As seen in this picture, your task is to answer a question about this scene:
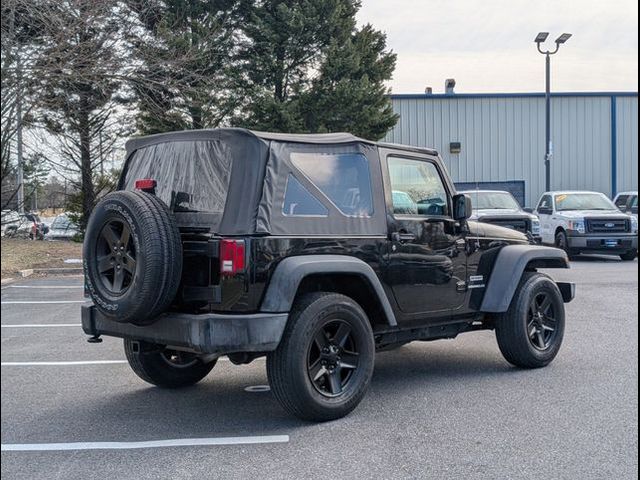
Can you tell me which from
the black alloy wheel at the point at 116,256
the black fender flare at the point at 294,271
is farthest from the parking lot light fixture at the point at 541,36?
the black alloy wheel at the point at 116,256

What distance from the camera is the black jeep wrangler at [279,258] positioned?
4.81m

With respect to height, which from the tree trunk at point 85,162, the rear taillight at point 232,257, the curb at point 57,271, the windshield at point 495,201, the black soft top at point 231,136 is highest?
the tree trunk at point 85,162

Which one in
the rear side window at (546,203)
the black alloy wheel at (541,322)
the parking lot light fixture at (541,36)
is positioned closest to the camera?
the black alloy wheel at (541,322)

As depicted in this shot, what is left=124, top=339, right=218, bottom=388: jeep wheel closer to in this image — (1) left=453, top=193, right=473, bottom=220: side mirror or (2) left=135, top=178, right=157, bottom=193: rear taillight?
(2) left=135, top=178, right=157, bottom=193: rear taillight

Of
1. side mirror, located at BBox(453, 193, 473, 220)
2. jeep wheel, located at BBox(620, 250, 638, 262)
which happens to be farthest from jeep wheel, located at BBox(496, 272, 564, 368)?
jeep wheel, located at BBox(620, 250, 638, 262)

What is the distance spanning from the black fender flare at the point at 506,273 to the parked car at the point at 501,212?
726cm

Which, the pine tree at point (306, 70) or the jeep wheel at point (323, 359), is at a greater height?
the pine tree at point (306, 70)

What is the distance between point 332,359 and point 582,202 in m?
16.0

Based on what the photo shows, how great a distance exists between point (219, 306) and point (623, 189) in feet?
91.6

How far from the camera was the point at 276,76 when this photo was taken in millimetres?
20562

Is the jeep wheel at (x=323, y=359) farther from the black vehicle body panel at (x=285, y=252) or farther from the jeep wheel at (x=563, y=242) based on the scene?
the jeep wheel at (x=563, y=242)

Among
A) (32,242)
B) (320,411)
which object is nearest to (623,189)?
(32,242)

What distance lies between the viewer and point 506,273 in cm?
669

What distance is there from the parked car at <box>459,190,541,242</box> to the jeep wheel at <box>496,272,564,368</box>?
7.16m
